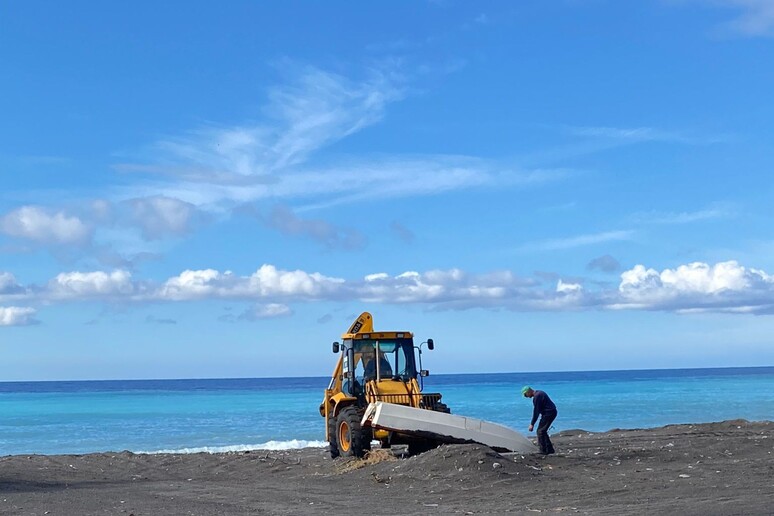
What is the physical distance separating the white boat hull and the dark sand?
57 centimetres

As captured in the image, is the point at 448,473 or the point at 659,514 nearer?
the point at 659,514

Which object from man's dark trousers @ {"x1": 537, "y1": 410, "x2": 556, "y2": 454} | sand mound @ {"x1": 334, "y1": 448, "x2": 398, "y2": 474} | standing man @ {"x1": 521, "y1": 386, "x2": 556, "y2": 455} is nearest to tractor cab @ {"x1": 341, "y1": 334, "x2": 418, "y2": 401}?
sand mound @ {"x1": 334, "y1": 448, "x2": 398, "y2": 474}

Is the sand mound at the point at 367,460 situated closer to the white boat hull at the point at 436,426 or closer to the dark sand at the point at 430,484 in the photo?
the dark sand at the point at 430,484

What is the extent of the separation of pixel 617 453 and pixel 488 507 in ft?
20.1

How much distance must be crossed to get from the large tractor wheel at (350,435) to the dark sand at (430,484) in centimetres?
39

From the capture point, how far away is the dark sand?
13.1 metres

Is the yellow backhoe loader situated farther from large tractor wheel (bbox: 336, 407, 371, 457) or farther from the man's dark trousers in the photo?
the man's dark trousers

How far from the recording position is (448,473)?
1584 centimetres

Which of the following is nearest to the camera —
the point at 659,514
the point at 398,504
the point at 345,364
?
the point at 659,514

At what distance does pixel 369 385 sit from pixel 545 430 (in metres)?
3.64

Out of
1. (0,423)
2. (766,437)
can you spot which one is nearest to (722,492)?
(766,437)

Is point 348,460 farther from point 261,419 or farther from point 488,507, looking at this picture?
point 261,419

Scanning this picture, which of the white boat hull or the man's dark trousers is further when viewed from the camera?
the man's dark trousers

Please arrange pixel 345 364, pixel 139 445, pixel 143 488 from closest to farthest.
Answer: pixel 143 488, pixel 345 364, pixel 139 445
